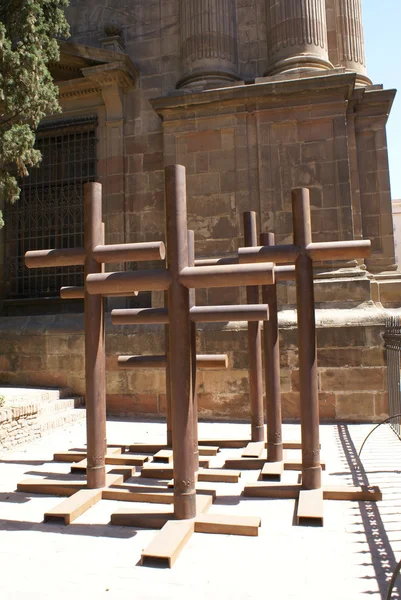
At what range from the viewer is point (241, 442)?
20.7 feet

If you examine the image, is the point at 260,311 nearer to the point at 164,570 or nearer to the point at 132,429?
the point at 164,570

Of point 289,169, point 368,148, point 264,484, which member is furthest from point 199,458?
point 368,148

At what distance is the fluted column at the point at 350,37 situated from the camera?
10.3m

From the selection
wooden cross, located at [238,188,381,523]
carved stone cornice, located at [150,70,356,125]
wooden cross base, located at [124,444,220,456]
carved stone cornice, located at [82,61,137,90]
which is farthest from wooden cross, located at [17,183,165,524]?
carved stone cornice, located at [82,61,137,90]

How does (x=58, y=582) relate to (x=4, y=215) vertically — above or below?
below

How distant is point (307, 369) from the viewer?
14.7 ft

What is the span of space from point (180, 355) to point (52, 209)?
8204mm

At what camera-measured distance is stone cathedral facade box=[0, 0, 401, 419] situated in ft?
27.7

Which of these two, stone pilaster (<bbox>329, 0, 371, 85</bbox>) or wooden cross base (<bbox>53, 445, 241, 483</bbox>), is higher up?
stone pilaster (<bbox>329, 0, 371, 85</bbox>)

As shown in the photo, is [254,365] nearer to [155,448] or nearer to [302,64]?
[155,448]

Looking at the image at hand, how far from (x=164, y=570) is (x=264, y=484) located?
1681 mm

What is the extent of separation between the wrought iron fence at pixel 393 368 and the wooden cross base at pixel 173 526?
3520 mm

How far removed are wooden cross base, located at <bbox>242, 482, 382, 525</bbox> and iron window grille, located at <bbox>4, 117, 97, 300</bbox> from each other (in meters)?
7.42

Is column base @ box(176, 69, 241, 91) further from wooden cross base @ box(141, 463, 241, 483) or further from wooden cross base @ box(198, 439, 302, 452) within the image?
wooden cross base @ box(141, 463, 241, 483)
